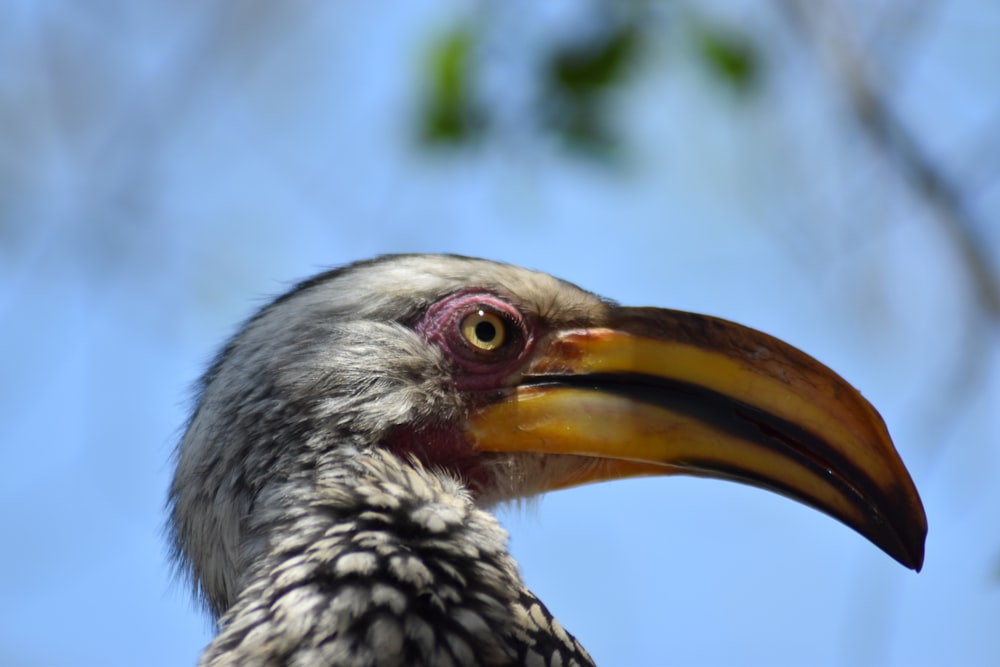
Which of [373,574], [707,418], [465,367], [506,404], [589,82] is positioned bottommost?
[373,574]

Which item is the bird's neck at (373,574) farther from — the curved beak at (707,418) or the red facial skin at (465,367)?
the curved beak at (707,418)

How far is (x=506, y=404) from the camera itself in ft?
11.4

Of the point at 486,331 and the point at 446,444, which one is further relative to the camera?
the point at 486,331

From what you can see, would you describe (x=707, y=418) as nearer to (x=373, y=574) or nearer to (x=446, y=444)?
(x=446, y=444)

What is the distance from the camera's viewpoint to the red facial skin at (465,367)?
340cm

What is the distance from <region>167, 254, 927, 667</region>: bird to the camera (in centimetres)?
296

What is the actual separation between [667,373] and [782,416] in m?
0.33

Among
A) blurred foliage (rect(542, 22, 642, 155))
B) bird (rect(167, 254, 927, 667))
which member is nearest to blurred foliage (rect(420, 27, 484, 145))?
blurred foliage (rect(542, 22, 642, 155))

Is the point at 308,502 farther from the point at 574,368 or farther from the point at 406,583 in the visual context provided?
the point at 574,368

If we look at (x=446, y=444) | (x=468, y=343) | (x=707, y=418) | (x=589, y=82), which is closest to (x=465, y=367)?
(x=468, y=343)

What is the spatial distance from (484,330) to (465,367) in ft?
0.39

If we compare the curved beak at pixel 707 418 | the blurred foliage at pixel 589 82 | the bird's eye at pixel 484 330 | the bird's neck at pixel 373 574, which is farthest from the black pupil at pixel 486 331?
the blurred foliage at pixel 589 82

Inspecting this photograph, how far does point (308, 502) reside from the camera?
10.3ft

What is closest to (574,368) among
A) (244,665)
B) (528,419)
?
(528,419)
